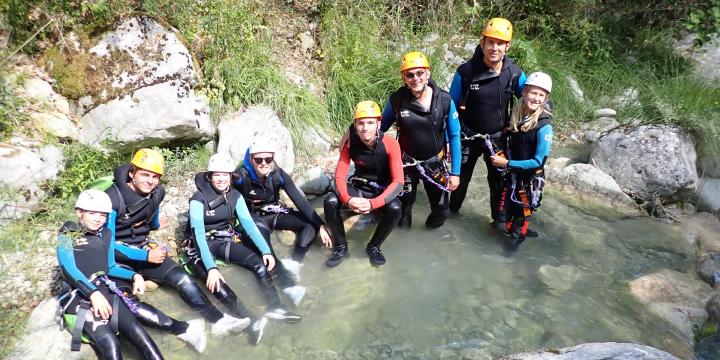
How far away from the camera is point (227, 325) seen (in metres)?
4.41

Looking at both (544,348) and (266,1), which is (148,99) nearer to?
(266,1)

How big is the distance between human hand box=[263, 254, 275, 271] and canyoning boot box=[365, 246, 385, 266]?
44.3 inches

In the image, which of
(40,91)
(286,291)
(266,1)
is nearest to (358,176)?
(286,291)

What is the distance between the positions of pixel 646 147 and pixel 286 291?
5516 mm

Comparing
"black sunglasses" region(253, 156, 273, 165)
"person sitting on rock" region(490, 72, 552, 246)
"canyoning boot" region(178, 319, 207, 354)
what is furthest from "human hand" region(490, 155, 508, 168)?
"canyoning boot" region(178, 319, 207, 354)

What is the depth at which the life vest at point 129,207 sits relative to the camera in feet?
Answer: 14.7

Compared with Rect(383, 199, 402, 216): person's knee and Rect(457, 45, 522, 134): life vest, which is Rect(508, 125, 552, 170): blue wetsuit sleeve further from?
Rect(383, 199, 402, 216): person's knee

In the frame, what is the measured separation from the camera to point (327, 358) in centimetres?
425

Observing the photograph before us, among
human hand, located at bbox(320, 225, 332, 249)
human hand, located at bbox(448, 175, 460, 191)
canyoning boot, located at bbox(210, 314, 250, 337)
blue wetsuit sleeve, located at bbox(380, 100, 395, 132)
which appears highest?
blue wetsuit sleeve, located at bbox(380, 100, 395, 132)

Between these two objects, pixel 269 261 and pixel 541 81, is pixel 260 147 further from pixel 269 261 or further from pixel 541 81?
pixel 541 81

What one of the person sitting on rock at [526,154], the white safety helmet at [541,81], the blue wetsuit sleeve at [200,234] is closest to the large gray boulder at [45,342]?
the blue wetsuit sleeve at [200,234]

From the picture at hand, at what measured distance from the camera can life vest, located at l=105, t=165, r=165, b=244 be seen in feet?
14.7

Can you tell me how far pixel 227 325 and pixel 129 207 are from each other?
4.70ft

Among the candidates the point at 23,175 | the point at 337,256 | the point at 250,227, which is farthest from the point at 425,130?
the point at 23,175
